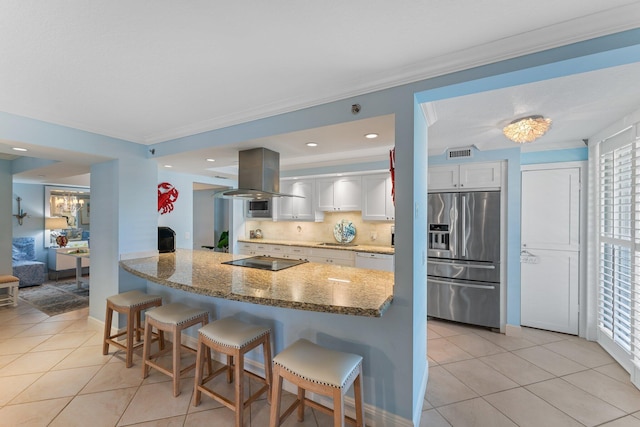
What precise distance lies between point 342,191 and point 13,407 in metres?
4.27

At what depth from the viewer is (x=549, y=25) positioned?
4.26 ft

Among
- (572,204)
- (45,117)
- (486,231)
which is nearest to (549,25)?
(486,231)

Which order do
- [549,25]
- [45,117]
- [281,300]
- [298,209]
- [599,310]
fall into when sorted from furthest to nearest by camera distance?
[298,209]
[599,310]
[45,117]
[281,300]
[549,25]

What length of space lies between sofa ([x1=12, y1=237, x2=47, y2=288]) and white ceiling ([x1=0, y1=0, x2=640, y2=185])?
→ 189 inches

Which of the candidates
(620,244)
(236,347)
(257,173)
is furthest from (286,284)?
(620,244)

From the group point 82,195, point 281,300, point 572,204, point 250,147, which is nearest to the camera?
point 281,300

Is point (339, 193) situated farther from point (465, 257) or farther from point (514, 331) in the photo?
point (514, 331)

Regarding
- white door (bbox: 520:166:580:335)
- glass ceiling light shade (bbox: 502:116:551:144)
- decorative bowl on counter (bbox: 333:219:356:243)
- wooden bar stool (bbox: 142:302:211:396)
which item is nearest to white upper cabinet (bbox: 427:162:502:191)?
white door (bbox: 520:166:580:335)

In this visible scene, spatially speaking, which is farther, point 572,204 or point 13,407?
point 572,204

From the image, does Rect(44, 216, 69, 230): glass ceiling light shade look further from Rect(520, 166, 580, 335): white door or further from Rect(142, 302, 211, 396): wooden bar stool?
Rect(520, 166, 580, 335): white door

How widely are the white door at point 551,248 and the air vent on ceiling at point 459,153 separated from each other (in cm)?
78

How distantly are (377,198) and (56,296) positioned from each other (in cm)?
581

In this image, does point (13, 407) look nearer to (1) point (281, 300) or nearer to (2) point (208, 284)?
(2) point (208, 284)

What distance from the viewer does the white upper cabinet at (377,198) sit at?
438 centimetres
